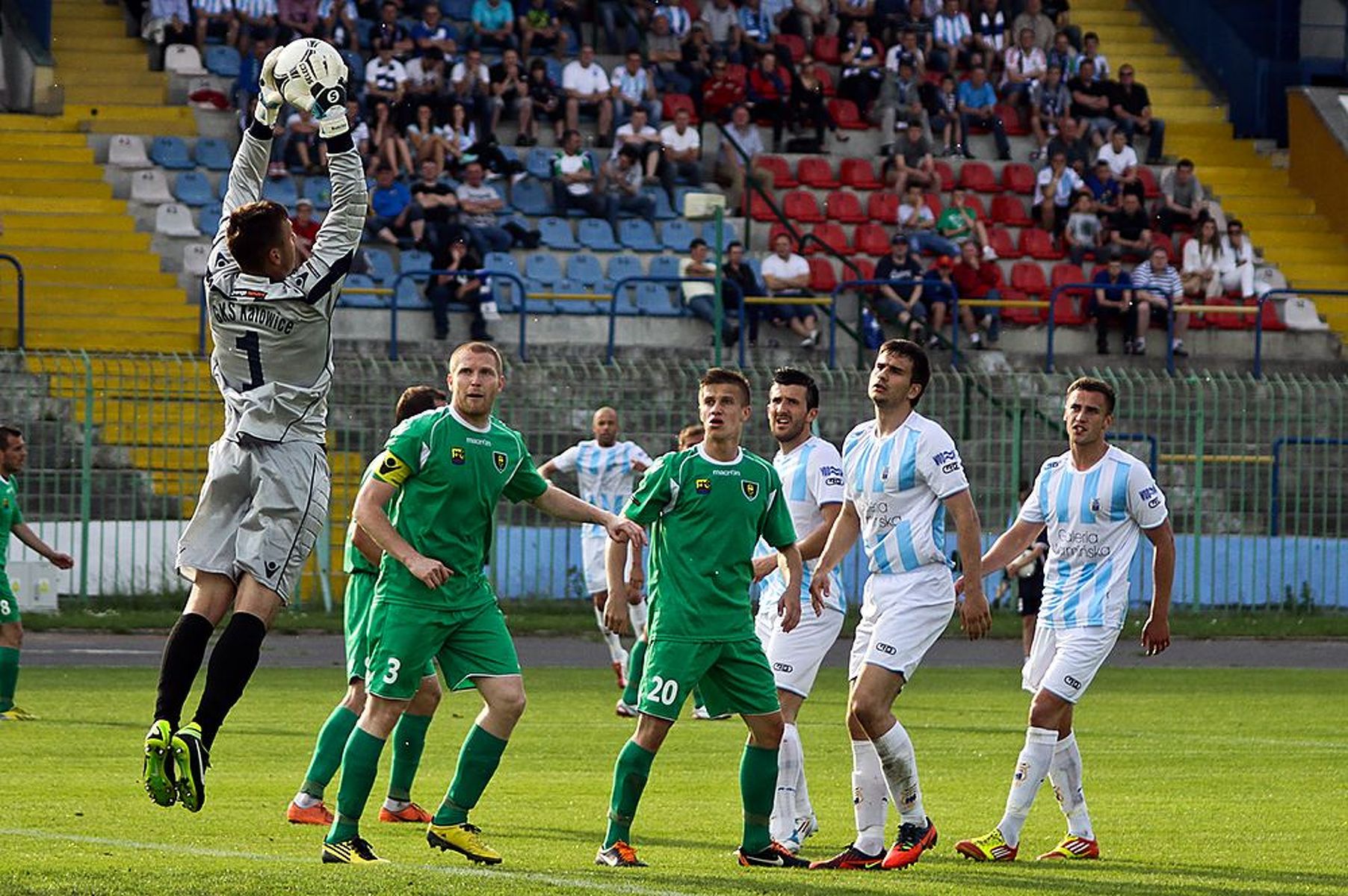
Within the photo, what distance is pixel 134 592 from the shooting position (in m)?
23.7

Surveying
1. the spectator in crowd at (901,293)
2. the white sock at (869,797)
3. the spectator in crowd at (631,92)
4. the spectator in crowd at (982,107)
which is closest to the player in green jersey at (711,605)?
the white sock at (869,797)

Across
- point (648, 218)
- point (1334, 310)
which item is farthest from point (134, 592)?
point (1334, 310)

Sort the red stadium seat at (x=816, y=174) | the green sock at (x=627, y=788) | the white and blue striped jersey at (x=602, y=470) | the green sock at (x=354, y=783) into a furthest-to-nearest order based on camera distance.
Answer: the red stadium seat at (x=816, y=174) → the white and blue striped jersey at (x=602, y=470) → the green sock at (x=627, y=788) → the green sock at (x=354, y=783)

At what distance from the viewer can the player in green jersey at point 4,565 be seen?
15.5 meters

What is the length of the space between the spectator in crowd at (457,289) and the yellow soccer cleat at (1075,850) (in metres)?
16.7

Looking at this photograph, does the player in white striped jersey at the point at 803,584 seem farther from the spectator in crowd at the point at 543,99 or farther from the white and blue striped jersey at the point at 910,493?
the spectator in crowd at the point at 543,99

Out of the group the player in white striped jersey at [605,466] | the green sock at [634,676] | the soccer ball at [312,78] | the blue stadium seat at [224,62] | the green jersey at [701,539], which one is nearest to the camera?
the soccer ball at [312,78]

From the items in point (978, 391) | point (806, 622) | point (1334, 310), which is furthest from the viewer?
point (1334, 310)

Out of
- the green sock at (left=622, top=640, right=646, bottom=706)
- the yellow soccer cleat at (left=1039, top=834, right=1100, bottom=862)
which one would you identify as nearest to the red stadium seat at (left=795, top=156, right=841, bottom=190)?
the green sock at (left=622, top=640, right=646, bottom=706)

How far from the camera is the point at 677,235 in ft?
97.5

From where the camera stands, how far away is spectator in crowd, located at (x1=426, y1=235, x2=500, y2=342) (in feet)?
87.3

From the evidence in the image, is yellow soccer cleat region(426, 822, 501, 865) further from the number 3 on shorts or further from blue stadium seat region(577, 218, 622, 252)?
blue stadium seat region(577, 218, 622, 252)

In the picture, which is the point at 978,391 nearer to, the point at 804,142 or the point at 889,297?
the point at 889,297

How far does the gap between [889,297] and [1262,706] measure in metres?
11.1
